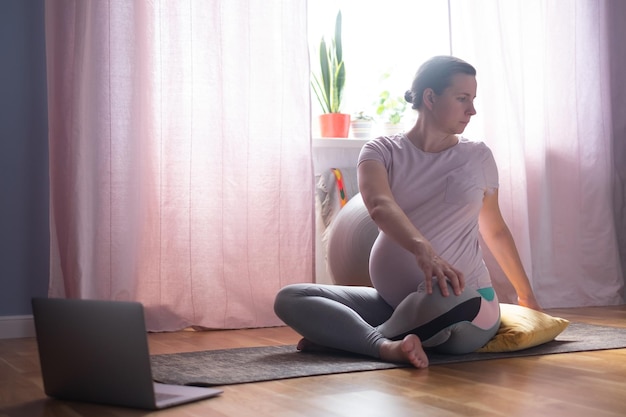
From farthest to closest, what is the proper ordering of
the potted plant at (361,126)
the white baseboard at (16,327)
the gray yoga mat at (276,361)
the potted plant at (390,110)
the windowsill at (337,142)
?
the potted plant at (390,110) < the potted plant at (361,126) < the windowsill at (337,142) < the white baseboard at (16,327) < the gray yoga mat at (276,361)

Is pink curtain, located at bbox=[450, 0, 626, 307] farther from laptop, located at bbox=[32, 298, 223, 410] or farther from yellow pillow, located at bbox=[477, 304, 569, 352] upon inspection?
laptop, located at bbox=[32, 298, 223, 410]

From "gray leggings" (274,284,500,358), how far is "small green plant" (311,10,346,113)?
58.5 inches

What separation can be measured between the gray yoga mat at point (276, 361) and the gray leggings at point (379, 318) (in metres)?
0.05

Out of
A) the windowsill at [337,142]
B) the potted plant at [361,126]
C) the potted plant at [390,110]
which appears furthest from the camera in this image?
the potted plant at [390,110]

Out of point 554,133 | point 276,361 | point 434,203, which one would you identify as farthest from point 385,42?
point 276,361

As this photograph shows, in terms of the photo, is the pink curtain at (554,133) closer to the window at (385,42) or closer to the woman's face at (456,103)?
the window at (385,42)

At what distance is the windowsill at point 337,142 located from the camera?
141 inches

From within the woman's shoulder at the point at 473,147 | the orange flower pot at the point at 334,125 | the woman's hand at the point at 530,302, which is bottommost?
the woman's hand at the point at 530,302

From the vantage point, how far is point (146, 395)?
1.52 metres

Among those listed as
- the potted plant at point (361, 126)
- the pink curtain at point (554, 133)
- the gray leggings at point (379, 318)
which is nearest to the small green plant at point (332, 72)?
the potted plant at point (361, 126)

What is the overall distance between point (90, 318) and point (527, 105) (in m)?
2.90

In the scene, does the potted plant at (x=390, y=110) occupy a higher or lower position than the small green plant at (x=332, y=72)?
lower

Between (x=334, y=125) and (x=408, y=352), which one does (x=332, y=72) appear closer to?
(x=334, y=125)

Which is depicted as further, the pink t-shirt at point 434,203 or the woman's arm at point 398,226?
the pink t-shirt at point 434,203
